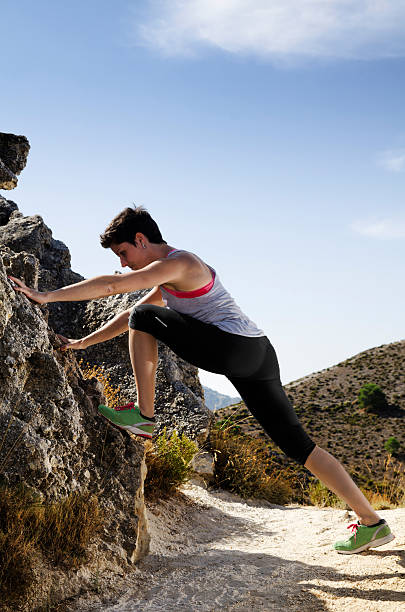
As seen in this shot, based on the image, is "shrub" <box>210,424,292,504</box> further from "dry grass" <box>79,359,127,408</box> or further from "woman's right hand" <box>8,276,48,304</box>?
"woman's right hand" <box>8,276,48,304</box>

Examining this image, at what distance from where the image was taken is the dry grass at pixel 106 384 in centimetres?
686

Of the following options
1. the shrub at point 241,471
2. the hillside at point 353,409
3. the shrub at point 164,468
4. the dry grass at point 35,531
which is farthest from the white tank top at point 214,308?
the hillside at point 353,409

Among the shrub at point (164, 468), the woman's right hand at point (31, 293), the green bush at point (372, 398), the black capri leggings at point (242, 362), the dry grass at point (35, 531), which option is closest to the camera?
the dry grass at point (35, 531)

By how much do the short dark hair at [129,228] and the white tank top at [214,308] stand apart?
0.83 ft

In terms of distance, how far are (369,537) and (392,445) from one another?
3597 centimetres

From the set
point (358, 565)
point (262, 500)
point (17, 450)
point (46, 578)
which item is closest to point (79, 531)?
point (46, 578)

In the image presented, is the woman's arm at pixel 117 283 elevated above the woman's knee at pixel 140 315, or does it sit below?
above

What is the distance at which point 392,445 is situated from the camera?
123ft

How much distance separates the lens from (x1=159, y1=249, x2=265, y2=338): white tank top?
12.9 ft

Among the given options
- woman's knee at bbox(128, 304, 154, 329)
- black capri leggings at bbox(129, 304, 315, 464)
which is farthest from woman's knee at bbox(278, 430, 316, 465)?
woman's knee at bbox(128, 304, 154, 329)

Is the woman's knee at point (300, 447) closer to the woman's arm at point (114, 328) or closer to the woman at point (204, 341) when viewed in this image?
the woman at point (204, 341)

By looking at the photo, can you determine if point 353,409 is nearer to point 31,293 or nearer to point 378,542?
point 378,542

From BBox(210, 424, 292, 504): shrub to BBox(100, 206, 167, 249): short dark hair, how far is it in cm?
454

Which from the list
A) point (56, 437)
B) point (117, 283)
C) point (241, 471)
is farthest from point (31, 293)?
point (241, 471)
